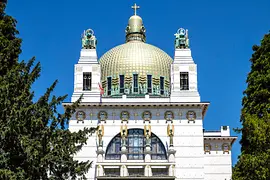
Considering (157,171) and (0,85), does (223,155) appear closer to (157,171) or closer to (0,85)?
(157,171)

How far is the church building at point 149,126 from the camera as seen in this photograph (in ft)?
144

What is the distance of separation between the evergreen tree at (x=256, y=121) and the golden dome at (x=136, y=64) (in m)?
21.1

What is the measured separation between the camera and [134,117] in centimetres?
4494

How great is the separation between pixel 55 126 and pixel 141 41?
33.6m

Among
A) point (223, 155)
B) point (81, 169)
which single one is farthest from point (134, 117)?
point (81, 169)

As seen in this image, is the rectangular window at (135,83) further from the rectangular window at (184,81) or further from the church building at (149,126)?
the rectangular window at (184,81)

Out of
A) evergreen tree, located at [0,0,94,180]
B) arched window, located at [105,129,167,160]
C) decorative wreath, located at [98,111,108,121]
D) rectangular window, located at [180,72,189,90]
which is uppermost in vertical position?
rectangular window, located at [180,72,189,90]

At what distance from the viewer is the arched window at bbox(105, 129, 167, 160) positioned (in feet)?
146

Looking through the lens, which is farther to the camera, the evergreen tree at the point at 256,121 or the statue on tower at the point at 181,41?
the statue on tower at the point at 181,41

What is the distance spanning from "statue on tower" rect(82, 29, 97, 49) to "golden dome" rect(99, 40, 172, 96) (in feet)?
10.3

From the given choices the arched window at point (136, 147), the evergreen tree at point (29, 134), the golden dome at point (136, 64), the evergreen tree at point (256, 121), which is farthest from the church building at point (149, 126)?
the evergreen tree at point (29, 134)

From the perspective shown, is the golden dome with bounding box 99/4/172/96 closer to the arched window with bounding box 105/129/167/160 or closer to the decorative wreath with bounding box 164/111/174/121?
the decorative wreath with bounding box 164/111/174/121

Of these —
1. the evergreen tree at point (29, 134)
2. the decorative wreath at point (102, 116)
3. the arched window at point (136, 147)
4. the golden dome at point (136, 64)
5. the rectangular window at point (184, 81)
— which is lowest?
the evergreen tree at point (29, 134)

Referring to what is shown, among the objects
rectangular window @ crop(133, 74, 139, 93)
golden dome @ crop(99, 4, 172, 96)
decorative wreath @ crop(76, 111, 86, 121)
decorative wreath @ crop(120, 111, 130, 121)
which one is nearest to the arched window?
decorative wreath @ crop(120, 111, 130, 121)
